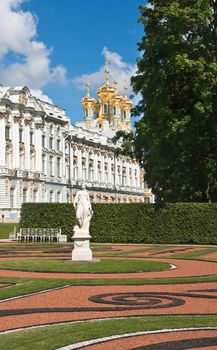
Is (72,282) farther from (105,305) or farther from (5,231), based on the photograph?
(5,231)

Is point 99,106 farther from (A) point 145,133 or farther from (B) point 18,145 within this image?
(A) point 145,133

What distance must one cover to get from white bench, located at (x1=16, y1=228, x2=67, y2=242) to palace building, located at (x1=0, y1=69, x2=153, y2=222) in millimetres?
11349

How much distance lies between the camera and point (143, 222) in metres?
35.4

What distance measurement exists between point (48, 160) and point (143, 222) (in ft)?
143

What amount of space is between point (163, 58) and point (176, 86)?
71.4 inches

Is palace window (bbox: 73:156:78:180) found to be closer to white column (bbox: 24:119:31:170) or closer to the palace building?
the palace building

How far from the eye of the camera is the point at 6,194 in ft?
216

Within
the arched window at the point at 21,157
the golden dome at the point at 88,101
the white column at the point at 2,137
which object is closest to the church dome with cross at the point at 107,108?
the golden dome at the point at 88,101

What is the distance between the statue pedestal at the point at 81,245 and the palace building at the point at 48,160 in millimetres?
26941

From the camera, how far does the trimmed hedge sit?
1325 inches

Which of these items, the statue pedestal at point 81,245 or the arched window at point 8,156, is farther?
the arched window at point 8,156

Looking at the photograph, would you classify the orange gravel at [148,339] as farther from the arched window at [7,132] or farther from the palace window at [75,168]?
the palace window at [75,168]

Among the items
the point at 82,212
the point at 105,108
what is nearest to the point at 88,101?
the point at 105,108

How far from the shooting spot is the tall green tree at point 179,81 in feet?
90.5
